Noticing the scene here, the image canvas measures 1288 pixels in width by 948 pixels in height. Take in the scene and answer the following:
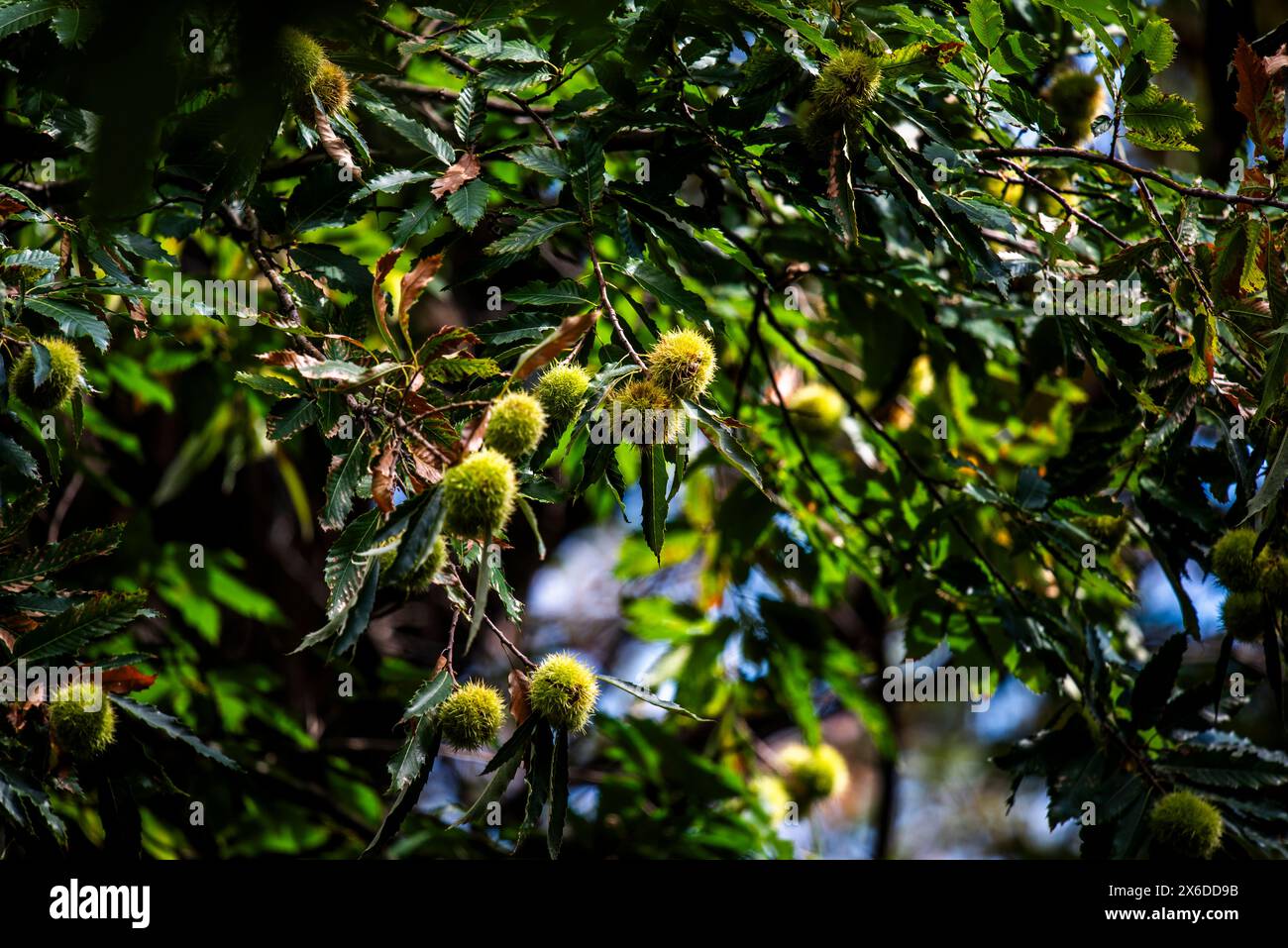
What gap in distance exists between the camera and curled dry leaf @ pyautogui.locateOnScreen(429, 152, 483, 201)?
1896 millimetres

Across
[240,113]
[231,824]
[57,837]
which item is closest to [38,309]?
[57,837]

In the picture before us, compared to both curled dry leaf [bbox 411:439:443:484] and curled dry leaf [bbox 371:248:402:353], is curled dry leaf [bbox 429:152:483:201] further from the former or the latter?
curled dry leaf [bbox 411:439:443:484]

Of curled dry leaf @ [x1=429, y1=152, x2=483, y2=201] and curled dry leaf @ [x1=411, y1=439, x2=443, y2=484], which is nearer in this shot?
curled dry leaf @ [x1=411, y1=439, x2=443, y2=484]

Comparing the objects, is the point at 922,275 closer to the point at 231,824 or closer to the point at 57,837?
the point at 57,837

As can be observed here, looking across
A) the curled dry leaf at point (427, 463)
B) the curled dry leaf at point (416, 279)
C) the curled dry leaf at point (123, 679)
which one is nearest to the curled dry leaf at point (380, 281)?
the curled dry leaf at point (416, 279)

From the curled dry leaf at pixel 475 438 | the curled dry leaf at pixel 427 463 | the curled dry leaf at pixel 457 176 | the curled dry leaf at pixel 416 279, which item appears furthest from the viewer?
the curled dry leaf at pixel 457 176

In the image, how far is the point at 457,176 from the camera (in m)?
1.94

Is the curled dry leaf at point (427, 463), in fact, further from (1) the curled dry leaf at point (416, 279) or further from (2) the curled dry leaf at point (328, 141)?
(2) the curled dry leaf at point (328, 141)

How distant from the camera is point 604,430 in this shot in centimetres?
170

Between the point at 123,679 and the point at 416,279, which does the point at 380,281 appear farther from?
the point at 123,679

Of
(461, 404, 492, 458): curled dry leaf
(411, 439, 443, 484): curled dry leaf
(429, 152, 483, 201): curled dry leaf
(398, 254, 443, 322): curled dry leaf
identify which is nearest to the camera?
(461, 404, 492, 458): curled dry leaf

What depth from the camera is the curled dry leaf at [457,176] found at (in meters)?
1.90

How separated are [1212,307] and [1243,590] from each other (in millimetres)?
625

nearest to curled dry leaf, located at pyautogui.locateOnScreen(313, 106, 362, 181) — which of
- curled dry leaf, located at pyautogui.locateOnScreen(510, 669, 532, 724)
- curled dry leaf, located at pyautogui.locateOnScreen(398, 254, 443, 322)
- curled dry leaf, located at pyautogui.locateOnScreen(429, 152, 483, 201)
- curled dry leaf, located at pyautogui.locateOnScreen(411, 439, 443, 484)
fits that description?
curled dry leaf, located at pyautogui.locateOnScreen(429, 152, 483, 201)
